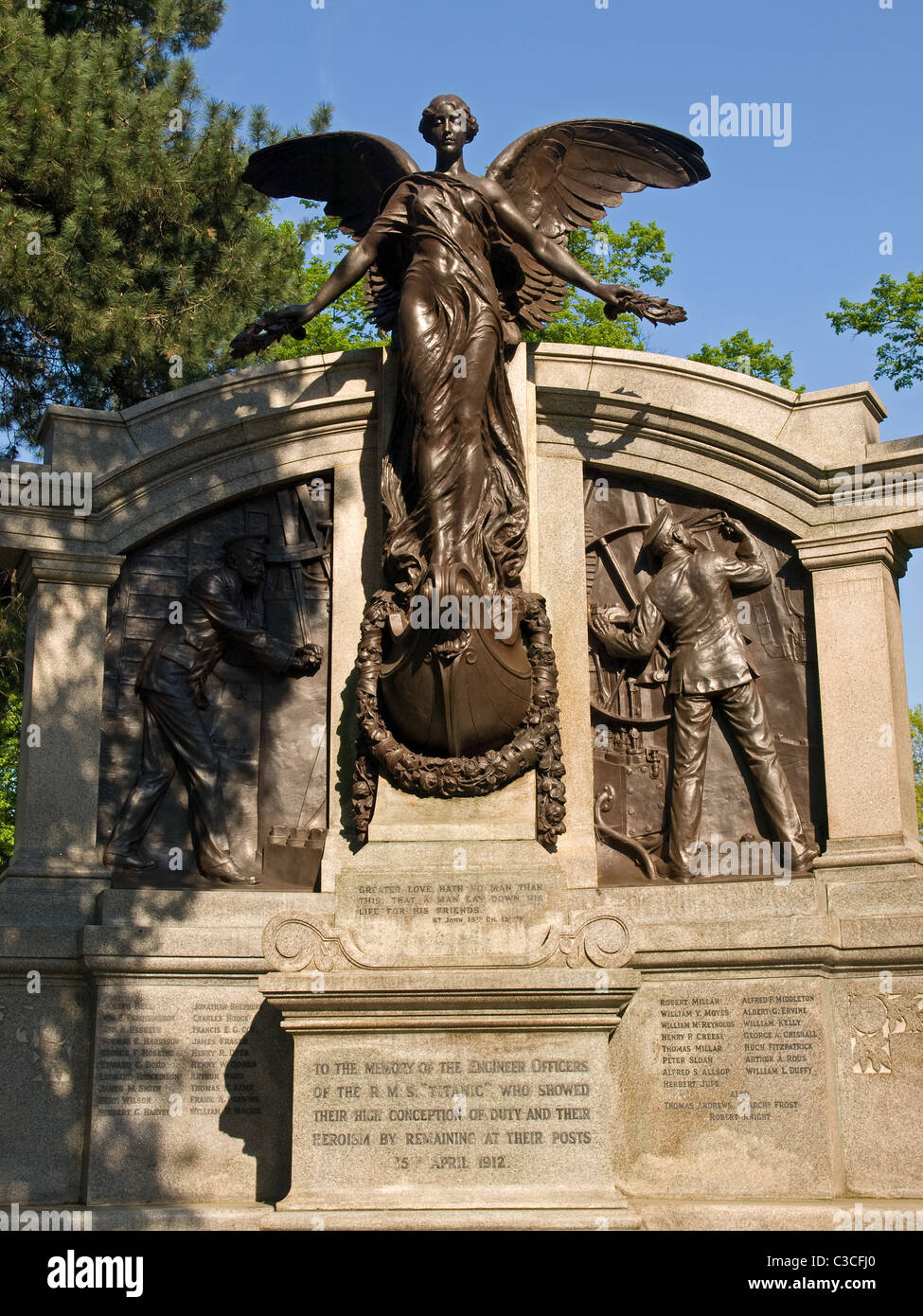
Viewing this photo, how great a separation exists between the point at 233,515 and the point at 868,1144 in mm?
7118

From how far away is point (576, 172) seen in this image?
13.1 metres

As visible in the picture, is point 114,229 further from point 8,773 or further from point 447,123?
point 8,773

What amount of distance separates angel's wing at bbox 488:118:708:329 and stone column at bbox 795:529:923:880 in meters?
3.07

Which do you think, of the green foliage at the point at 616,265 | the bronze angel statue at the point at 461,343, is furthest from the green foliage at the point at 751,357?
the bronze angel statue at the point at 461,343

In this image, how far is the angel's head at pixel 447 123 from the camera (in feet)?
40.5

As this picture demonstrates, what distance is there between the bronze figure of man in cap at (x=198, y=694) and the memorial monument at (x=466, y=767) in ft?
0.11

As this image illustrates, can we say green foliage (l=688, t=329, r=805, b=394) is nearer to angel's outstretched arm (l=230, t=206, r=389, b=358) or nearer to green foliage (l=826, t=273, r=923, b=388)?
green foliage (l=826, t=273, r=923, b=388)

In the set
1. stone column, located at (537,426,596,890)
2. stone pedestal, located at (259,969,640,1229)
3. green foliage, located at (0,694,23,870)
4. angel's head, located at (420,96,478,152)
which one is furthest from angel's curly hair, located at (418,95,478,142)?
green foliage, located at (0,694,23,870)

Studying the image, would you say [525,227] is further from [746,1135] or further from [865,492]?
[746,1135]

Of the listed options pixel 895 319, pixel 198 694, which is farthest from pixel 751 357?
pixel 198 694

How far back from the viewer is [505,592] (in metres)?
11.7

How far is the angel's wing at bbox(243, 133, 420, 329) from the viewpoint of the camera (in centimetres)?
1287

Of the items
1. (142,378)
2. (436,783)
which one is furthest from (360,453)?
(142,378)

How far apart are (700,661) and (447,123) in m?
4.80
